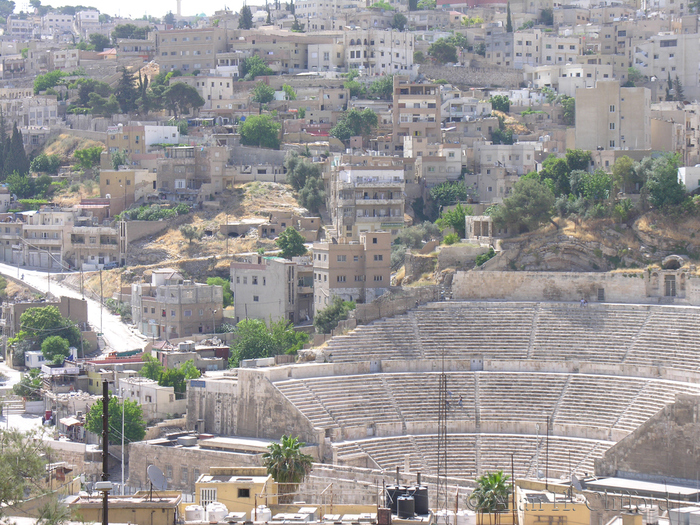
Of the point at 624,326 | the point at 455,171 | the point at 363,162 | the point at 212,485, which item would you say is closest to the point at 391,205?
the point at 363,162

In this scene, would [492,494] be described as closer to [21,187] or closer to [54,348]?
[54,348]

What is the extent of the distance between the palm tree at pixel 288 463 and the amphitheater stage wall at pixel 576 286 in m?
15.6

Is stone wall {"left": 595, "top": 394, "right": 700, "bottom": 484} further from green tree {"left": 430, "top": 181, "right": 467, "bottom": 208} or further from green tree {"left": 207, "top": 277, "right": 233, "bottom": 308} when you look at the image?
green tree {"left": 430, "top": 181, "right": 467, "bottom": 208}

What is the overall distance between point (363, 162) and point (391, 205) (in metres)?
3.60

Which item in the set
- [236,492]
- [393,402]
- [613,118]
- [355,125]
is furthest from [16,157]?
[236,492]

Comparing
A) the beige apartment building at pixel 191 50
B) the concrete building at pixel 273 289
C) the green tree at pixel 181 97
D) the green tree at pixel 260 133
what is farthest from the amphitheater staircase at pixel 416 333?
the beige apartment building at pixel 191 50

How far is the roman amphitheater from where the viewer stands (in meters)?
40.9

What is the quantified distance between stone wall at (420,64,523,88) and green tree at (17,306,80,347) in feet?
130

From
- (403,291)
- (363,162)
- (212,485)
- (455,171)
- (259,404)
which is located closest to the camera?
(212,485)

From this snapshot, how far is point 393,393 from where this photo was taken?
44281mm

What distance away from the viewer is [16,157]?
79.6 m

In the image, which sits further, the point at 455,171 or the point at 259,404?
the point at 455,171

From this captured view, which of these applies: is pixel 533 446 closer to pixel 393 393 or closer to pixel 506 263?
pixel 393 393

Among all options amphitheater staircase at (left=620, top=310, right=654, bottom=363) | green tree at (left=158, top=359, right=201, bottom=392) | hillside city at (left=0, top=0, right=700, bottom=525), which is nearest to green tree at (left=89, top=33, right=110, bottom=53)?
hillside city at (left=0, top=0, right=700, bottom=525)
